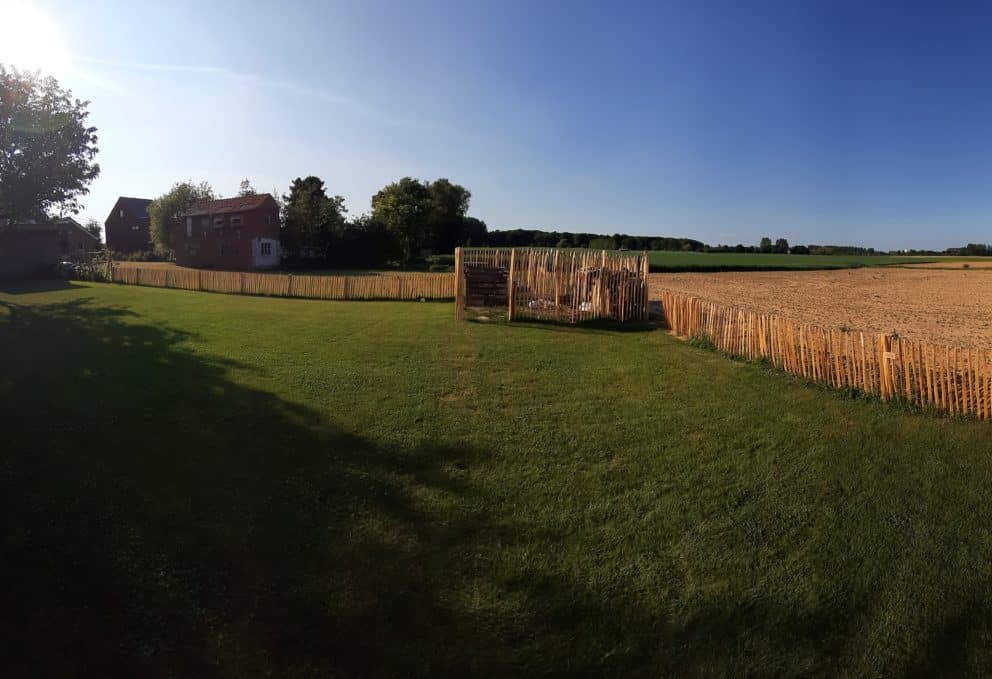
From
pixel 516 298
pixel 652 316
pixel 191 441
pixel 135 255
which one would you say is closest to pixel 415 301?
pixel 516 298

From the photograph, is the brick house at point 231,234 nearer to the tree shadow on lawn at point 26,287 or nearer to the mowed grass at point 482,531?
the tree shadow on lawn at point 26,287

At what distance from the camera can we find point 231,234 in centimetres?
5000

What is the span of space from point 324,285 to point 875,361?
21684 mm

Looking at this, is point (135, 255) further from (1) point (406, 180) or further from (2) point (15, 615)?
(2) point (15, 615)

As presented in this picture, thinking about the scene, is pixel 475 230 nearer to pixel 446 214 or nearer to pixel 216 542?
pixel 446 214

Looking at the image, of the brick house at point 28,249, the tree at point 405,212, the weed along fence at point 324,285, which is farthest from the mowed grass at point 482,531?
the tree at point 405,212

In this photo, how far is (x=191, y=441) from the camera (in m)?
6.02

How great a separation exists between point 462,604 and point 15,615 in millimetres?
2615

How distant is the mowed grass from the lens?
314cm

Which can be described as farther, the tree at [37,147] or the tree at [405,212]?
the tree at [405,212]

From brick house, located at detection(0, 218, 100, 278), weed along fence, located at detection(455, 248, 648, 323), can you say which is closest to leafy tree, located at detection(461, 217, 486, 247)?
brick house, located at detection(0, 218, 100, 278)

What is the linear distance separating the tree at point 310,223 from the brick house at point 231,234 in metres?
1.27

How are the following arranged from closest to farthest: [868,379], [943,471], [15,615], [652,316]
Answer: [15,615] → [943,471] → [868,379] → [652,316]

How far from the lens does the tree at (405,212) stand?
59688 mm
